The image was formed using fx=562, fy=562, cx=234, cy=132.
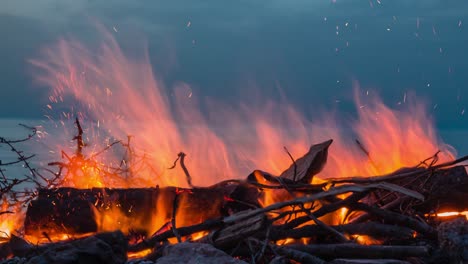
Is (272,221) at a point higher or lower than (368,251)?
higher

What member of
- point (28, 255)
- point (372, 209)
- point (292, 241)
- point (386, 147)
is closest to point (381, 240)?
point (372, 209)

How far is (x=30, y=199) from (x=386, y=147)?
4156 mm

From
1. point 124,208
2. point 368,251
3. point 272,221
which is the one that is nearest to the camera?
point 368,251

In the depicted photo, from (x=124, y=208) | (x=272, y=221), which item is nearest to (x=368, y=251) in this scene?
(x=272, y=221)

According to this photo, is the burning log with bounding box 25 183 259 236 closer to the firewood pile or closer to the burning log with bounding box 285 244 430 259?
the firewood pile

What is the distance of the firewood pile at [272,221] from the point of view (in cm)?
445

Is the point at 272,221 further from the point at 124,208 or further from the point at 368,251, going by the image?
the point at 124,208

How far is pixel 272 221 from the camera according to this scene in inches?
188

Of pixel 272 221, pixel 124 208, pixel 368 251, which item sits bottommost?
pixel 368 251

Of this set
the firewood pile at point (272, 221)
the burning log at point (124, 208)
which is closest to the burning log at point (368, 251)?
the firewood pile at point (272, 221)

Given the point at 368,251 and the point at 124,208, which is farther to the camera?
the point at 124,208

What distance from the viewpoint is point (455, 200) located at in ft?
19.5

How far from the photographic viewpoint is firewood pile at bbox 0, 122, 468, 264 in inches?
175

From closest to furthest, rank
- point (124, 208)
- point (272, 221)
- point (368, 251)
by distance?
1. point (368, 251)
2. point (272, 221)
3. point (124, 208)
